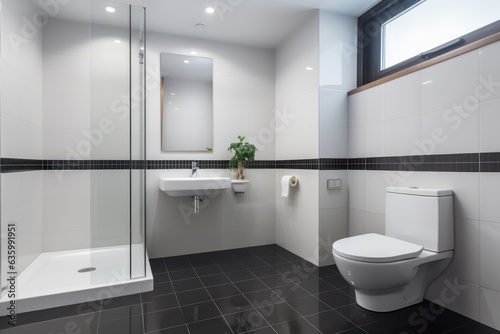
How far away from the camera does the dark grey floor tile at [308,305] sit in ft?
5.87

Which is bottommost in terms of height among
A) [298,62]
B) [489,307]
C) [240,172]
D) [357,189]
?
[489,307]

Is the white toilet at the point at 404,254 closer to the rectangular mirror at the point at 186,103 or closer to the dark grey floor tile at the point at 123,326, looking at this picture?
the dark grey floor tile at the point at 123,326

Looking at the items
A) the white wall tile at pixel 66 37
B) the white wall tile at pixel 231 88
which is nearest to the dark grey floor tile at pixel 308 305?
the white wall tile at pixel 231 88

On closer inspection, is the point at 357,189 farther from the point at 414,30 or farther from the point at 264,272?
the point at 414,30

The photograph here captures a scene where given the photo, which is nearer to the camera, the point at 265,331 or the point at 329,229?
the point at 265,331

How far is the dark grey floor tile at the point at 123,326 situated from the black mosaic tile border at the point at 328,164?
37.5 inches

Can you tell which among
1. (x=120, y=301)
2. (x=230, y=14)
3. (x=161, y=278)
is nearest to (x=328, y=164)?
(x=230, y=14)

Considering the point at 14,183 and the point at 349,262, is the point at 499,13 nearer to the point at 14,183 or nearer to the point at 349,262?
the point at 349,262

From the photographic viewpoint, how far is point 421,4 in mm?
2131

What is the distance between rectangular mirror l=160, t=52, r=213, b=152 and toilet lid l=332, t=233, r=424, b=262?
175cm

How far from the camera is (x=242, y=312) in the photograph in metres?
1.78

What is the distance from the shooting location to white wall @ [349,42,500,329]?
→ 1.57 meters

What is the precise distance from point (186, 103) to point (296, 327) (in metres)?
2.26

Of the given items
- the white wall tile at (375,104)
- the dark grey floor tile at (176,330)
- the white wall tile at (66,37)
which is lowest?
the dark grey floor tile at (176,330)
